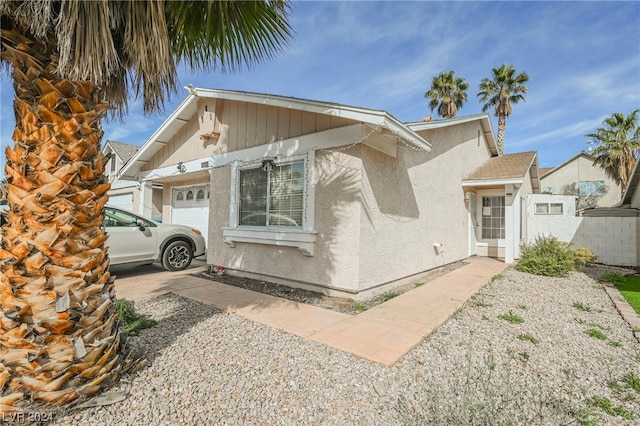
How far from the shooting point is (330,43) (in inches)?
357

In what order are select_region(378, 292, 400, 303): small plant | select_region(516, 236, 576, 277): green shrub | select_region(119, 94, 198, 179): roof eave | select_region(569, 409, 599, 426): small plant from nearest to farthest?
select_region(569, 409, 599, 426): small plant, select_region(378, 292, 400, 303): small plant, select_region(516, 236, 576, 277): green shrub, select_region(119, 94, 198, 179): roof eave

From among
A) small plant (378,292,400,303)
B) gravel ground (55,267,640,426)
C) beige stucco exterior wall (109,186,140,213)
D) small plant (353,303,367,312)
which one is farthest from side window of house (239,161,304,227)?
beige stucco exterior wall (109,186,140,213)

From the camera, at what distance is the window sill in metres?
6.24

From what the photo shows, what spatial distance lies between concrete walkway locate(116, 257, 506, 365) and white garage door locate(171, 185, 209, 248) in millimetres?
2588

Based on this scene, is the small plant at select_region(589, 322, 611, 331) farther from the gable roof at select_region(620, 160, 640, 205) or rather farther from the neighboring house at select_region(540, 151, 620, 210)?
the neighboring house at select_region(540, 151, 620, 210)

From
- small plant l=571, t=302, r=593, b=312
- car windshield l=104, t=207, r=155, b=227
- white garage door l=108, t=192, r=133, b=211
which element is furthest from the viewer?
white garage door l=108, t=192, r=133, b=211

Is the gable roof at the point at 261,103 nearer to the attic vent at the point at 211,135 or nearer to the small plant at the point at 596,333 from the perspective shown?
the attic vent at the point at 211,135

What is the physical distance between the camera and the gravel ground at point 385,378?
2.57 meters

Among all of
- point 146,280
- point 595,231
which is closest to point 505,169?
point 595,231

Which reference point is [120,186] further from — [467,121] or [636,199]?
[636,199]

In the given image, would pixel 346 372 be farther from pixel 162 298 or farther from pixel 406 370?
pixel 162 298

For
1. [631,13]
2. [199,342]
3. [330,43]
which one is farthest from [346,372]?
[631,13]

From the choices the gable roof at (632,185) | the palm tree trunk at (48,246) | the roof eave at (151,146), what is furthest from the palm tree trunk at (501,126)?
the palm tree trunk at (48,246)

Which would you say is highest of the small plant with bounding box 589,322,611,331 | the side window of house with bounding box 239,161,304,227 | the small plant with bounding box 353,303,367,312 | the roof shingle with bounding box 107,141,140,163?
the roof shingle with bounding box 107,141,140,163
